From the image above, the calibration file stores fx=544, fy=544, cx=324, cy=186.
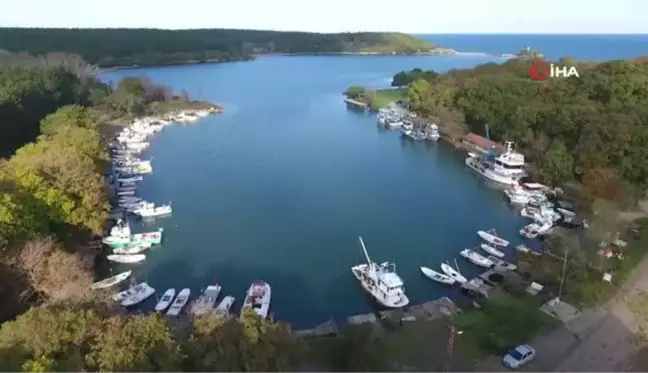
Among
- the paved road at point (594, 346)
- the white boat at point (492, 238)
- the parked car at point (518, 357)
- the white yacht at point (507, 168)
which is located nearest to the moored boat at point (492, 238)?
the white boat at point (492, 238)

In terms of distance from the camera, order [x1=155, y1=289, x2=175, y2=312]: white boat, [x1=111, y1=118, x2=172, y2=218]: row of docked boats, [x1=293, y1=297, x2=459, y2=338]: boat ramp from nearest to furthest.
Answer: [x1=293, y1=297, x2=459, y2=338]: boat ramp < [x1=155, y1=289, x2=175, y2=312]: white boat < [x1=111, y1=118, x2=172, y2=218]: row of docked boats

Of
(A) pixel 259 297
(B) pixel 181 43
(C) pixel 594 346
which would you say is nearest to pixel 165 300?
(A) pixel 259 297

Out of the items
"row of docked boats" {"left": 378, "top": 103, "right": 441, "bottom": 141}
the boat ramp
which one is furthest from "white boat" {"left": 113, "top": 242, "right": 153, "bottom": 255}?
"row of docked boats" {"left": 378, "top": 103, "right": 441, "bottom": 141}

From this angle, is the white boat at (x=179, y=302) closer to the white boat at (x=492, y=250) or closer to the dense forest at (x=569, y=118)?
the white boat at (x=492, y=250)

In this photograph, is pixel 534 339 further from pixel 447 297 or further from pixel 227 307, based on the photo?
pixel 227 307

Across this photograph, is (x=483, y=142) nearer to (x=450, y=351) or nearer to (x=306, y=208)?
(x=306, y=208)

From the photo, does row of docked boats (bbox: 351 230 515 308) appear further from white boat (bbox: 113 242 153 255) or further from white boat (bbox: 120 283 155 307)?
white boat (bbox: 113 242 153 255)
